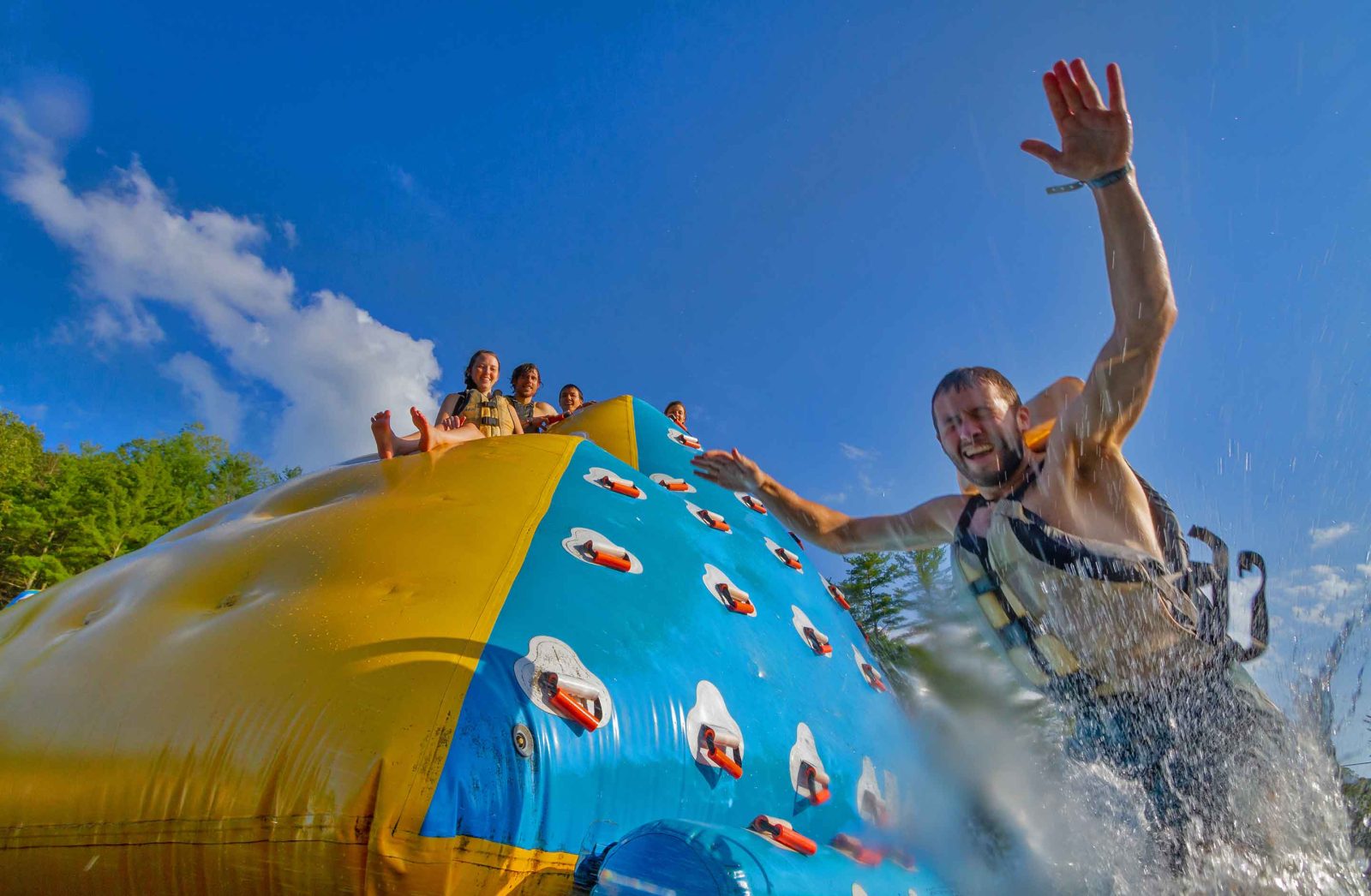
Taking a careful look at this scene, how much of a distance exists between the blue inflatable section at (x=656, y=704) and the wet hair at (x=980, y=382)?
2.96 ft

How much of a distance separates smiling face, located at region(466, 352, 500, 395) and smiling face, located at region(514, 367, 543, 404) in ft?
3.01

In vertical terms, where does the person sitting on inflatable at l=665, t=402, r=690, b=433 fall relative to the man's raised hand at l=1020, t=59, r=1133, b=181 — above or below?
above

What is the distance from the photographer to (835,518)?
7.79ft

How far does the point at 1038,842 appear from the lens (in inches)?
76.5

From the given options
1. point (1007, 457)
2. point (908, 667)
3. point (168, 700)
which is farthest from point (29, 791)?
point (908, 667)

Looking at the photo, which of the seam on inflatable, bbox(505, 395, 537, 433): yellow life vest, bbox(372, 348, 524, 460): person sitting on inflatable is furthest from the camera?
bbox(505, 395, 537, 433): yellow life vest

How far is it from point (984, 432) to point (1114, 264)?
1.60 ft

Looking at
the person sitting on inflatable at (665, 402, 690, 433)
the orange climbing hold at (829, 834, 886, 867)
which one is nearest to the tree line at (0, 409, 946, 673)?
the person sitting on inflatable at (665, 402, 690, 433)

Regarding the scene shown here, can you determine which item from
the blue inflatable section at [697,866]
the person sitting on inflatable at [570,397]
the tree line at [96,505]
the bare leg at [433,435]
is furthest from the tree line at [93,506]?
the blue inflatable section at [697,866]

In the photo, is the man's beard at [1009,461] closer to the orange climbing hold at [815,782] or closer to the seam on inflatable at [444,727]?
the orange climbing hold at [815,782]

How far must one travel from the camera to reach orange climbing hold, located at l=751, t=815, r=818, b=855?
133 centimetres

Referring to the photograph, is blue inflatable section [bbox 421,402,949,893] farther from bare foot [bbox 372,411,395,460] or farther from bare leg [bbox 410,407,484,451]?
bare foot [bbox 372,411,395,460]

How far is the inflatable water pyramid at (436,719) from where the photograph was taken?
1.16m

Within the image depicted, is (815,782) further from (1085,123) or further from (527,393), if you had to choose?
(527,393)
